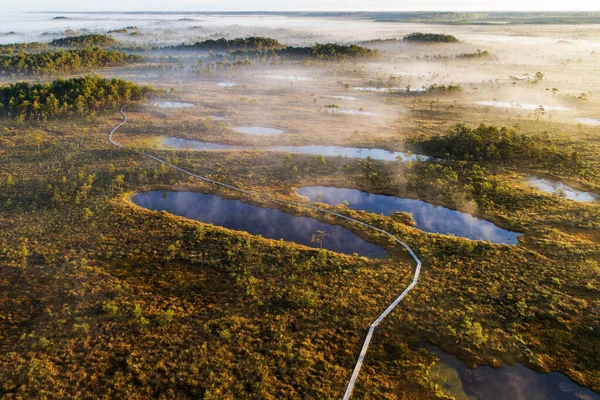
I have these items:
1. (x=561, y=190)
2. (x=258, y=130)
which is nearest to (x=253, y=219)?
(x=258, y=130)

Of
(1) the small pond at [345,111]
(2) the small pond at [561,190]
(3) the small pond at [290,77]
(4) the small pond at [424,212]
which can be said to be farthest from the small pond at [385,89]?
(4) the small pond at [424,212]

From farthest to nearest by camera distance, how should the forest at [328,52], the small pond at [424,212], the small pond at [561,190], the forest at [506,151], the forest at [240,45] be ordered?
the forest at [240,45]
the forest at [328,52]
the forest at [506,151]
the small pond at [561,190]
the small pond at [424,212]

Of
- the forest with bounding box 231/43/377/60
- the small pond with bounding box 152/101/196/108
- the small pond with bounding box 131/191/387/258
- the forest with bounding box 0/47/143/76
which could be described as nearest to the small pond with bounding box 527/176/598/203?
the small pond with bounding box 131/191/387/258

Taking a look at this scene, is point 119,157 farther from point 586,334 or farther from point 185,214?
point 586,334

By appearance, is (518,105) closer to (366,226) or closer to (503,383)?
(366,226)

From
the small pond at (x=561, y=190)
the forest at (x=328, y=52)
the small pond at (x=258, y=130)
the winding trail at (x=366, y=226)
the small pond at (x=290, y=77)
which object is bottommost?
the winding trail at (x=366, y=226)

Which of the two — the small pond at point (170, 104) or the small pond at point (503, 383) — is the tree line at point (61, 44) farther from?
the small pond at point (503, 383)
